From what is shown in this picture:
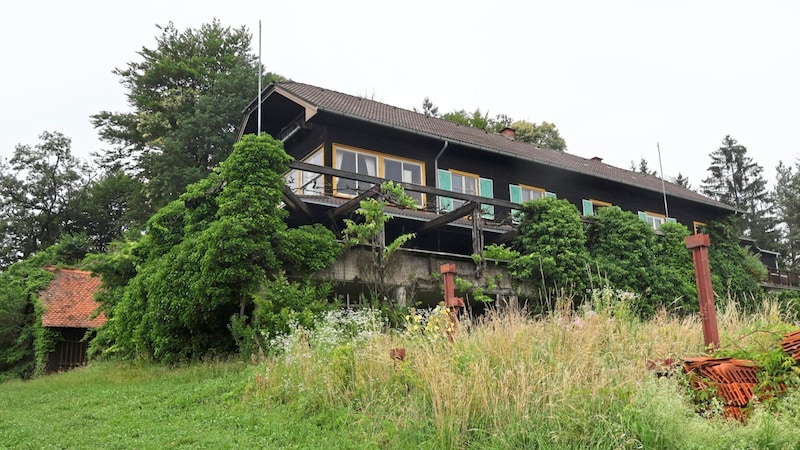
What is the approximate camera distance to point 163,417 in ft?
26.3

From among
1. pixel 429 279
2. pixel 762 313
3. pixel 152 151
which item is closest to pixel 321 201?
pixel 429 279

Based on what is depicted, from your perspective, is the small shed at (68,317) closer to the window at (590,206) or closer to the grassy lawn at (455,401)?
the grassy lawn at (455,401)

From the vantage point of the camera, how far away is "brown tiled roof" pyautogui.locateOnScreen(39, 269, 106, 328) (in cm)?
2086

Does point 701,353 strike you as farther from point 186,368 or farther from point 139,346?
point 139,346

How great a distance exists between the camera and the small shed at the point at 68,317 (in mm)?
20625

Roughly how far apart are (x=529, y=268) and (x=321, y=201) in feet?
16.0

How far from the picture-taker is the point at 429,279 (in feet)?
47.6

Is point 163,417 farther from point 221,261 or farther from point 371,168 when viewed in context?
point 371,168

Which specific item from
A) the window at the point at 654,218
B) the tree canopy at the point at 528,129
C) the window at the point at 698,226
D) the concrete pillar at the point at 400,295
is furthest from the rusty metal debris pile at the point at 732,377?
the tree canopy at the point at 528,129

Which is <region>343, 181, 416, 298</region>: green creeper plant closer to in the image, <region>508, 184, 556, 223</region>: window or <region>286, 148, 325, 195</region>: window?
<region>286, 148, 325, 195</region>: window

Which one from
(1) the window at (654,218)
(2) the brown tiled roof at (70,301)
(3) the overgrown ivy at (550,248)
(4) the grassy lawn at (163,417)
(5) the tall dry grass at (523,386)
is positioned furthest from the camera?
(1) the window at (654,218)

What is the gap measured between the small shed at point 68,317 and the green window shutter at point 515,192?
41.3 ft

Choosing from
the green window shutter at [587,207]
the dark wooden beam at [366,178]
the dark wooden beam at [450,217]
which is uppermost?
the green window shutter at [587,207]

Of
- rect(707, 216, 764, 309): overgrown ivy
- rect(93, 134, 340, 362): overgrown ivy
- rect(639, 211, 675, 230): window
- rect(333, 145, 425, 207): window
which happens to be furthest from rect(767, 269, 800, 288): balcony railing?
rect(93, 134, 340, 362): overgrown ivy
